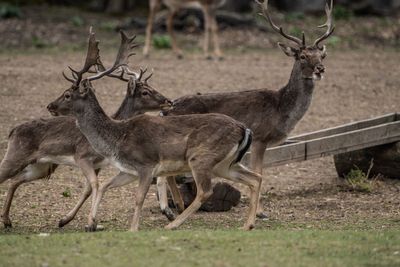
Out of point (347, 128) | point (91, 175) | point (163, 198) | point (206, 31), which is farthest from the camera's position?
point (206, 31)

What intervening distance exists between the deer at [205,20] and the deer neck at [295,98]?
8.93 metres

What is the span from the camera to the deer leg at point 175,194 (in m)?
11.7

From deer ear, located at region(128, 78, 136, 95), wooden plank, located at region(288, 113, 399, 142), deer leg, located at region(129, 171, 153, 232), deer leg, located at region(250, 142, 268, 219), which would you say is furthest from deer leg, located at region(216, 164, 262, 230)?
wooden plank, located at region(288, 113, 399, 142)

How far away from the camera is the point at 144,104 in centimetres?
1218

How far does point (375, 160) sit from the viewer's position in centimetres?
1371

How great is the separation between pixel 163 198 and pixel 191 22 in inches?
520

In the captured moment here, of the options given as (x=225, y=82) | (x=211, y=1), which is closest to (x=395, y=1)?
(x=211, y=1)

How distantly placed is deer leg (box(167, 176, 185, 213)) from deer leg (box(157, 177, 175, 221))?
75mm

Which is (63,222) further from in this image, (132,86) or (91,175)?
(132,86)

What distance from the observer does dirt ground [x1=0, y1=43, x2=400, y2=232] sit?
11.9 m

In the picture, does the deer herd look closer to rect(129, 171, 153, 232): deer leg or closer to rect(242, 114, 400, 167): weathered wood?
rect(129, 171, 153, 232): deer leg

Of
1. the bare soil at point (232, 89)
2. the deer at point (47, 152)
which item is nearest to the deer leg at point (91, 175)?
the deer at point (47, 152)

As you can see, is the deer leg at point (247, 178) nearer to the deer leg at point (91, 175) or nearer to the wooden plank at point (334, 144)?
the deer leg at point (91, 175)

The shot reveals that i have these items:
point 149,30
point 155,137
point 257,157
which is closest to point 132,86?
point 155,137
